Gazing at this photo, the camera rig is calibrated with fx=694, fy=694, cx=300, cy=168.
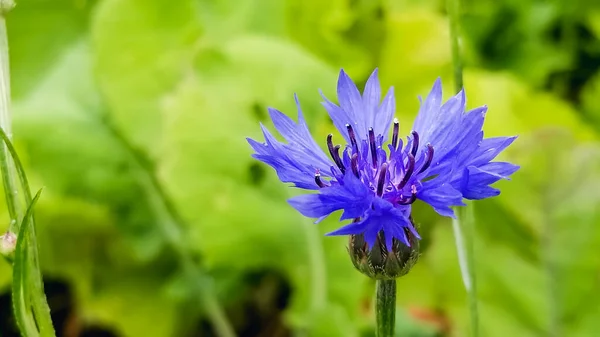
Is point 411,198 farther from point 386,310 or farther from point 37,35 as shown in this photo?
point 37,35

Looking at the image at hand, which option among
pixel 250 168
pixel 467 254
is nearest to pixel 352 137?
pixel 467 254

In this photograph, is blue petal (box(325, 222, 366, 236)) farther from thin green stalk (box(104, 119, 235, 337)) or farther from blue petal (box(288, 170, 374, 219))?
thin green stalk (box(104, 119, 235, 337))

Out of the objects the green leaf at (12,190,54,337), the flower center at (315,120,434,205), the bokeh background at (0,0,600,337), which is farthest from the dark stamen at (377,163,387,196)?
the bokeh background at (0,0,600,337)

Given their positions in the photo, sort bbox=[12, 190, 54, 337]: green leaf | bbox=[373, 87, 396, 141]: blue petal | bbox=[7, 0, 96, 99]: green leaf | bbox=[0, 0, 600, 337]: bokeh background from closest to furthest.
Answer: bbox=[12, 190, 54, 337]: green leaf
bbox=[373, 87, 396, 141]: blue petal
bbox=[0, 0, 600, 337]: bokeh background
bbox=[7, 0, 96, 99]: green leaf

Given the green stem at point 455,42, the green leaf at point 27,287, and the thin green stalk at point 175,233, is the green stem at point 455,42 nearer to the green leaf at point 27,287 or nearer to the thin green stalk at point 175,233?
the green leaf at point 27,287

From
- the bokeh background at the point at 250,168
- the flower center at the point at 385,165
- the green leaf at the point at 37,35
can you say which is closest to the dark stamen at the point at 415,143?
the flower center at the point at 385,165

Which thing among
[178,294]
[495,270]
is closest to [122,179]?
[178,294]
